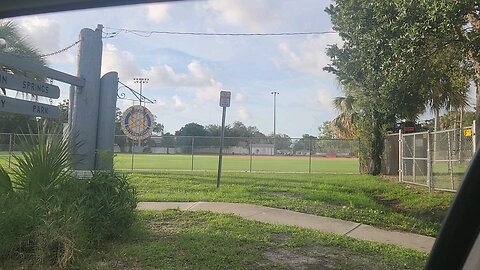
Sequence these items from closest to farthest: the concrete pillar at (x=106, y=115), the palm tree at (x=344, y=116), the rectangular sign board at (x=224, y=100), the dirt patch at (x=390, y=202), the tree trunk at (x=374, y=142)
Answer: the concrete pillar at (x=106, y=115), the dirt patch at (x=390, y=202), the rectangular sign board at (x=224, y=100), the tree trunk at (x=374, y=142), the palm tree at (x=344, y=116)

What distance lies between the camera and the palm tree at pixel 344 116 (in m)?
26.2

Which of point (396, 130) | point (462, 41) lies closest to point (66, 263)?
point (462, 41)

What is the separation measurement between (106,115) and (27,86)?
1519 millimetres

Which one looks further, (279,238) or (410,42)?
(410,42)

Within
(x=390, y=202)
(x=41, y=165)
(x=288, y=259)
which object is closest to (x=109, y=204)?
(x=41, y=165)

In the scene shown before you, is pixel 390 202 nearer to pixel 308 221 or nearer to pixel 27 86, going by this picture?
pixel 308 221

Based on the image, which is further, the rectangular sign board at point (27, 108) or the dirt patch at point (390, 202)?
the dirt patch at point (390, 202)

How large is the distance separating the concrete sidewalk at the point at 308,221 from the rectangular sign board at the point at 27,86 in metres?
3.68

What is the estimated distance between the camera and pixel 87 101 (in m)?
6.79

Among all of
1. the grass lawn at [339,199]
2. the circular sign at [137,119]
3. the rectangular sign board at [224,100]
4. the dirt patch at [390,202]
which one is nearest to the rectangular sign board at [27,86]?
the grass lawn at [339,199]

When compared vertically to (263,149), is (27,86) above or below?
above

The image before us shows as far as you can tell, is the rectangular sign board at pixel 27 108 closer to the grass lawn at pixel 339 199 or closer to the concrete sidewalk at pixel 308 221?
the concrete sidewalk at pixel 308 221

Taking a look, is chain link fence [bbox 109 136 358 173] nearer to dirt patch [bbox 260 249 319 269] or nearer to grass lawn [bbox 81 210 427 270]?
grass lawn [bbox 81 210 427 270]

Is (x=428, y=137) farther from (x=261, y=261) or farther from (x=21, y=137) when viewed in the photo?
(x=21, y=137)
